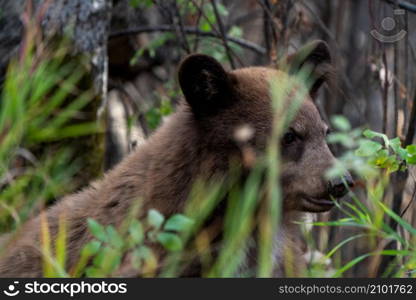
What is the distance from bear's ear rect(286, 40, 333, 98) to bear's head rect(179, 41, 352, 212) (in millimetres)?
466

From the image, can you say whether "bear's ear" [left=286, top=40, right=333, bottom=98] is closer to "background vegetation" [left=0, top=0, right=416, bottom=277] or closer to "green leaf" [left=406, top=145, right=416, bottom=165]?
"background vegetation" [left=0, top=0, right=416, bottom=277]

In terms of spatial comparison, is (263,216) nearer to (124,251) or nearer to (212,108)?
(212,108)

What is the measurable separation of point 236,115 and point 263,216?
612mm

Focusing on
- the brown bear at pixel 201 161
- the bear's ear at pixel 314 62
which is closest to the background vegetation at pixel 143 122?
the brown bear at pixel 201 161

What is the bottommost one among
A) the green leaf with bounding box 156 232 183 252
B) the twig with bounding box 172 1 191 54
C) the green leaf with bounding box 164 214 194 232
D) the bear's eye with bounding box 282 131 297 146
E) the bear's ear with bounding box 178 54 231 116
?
the green leaf with bounding box 156 232 183 252

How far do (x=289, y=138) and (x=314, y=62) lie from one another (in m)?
0.88

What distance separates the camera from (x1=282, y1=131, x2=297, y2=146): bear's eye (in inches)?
181

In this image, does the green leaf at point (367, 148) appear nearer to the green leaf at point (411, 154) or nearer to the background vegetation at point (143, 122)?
the background vegetation at point (143, 122)

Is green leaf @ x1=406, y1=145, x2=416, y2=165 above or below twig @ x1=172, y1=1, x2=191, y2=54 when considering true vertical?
below

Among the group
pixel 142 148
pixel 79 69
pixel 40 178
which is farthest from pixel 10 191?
pixel 79 69

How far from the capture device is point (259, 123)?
15.2 ft

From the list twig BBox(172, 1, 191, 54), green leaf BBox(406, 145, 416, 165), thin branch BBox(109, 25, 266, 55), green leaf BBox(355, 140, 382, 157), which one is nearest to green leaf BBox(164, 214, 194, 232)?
green leaf BBox(355, 140, 382, 157)

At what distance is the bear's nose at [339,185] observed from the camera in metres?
4.32

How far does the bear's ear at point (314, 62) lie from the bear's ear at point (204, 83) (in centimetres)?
78
